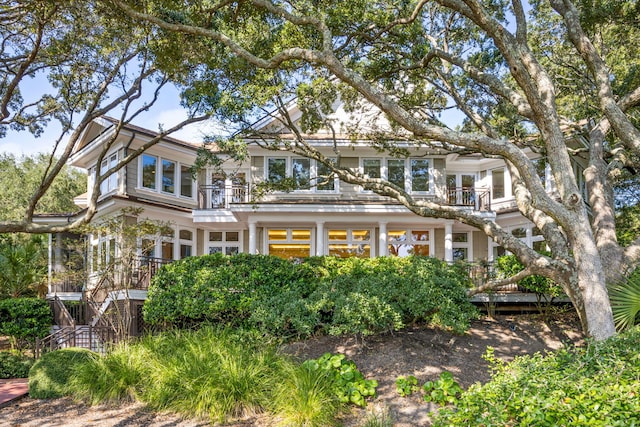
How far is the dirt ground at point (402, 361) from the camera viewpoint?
23.9 feet

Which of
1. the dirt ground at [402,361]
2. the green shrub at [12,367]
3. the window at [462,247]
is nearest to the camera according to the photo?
the dirt ground at [402,361]

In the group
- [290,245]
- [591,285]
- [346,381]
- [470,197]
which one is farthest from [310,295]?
[470,197]

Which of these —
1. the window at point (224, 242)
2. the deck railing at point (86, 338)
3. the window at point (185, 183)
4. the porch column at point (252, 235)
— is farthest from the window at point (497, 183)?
the deck railing at point (86, 338)

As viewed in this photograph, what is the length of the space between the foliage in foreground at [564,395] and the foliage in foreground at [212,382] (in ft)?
9.93

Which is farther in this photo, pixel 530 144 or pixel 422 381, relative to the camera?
pixel 530 144

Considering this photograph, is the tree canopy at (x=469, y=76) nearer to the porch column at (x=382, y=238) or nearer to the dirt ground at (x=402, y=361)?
the dirt ground at (x=402, y=361)

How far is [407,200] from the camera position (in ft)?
36.4

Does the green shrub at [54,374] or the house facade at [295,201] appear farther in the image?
the house facade at [295,201]

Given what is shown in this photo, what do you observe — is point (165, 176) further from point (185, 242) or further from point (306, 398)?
point (306, 398)

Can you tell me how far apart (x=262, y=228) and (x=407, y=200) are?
31.9 feet

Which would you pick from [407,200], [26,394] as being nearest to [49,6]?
[26,394]

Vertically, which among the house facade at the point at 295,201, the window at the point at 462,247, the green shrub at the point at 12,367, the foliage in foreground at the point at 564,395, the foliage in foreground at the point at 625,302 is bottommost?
the green shrub at the point at 12,367

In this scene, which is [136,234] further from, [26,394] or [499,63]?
[499,63]

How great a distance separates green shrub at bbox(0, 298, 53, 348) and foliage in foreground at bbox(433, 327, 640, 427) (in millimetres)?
14457
